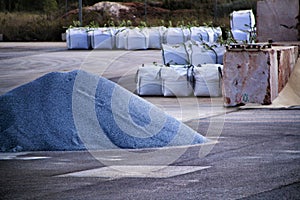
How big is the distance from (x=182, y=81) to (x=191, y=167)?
7985mm

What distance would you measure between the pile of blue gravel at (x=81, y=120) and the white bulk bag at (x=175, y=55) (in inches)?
291

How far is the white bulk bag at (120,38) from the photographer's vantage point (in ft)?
107

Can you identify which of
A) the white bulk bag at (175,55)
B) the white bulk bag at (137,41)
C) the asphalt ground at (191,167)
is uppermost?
the white bulk bag at (175,55)

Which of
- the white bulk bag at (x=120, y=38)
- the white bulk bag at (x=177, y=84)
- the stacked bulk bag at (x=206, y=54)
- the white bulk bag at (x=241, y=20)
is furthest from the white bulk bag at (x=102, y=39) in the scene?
the white bulk bag at (x=177, y=84)

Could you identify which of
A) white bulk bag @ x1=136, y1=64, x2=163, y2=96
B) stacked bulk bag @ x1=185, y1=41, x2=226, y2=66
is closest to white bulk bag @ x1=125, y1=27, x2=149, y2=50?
stacked bulk bag @ x1=185, y1=41, x2=226, y2=66

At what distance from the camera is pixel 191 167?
29.8 feet

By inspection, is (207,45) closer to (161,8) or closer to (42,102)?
(42,102)

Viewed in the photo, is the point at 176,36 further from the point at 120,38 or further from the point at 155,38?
the point at 120,38

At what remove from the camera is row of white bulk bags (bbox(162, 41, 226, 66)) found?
1883 centimetres

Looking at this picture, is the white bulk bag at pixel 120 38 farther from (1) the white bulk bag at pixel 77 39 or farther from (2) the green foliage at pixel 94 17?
(2) the green foliage at pixel 94 17

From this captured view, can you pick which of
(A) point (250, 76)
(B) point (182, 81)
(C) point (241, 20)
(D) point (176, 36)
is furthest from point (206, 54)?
(C) point (241, 20)

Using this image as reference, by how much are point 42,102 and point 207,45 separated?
8236 mm

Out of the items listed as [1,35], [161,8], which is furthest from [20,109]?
[161,8]

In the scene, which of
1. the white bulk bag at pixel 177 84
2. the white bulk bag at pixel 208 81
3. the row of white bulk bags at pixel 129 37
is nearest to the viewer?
the white bulk bag at pixel 208 81
